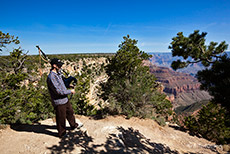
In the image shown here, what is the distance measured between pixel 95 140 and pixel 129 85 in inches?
143

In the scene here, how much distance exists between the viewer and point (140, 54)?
7.29 meters

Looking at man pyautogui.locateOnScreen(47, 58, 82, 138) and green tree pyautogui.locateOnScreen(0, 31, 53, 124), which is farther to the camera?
green tree pyautogui.locateOnScreen(0, 31, 53, 124)

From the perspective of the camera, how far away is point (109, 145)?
3.84 meters

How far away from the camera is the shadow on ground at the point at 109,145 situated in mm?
3242

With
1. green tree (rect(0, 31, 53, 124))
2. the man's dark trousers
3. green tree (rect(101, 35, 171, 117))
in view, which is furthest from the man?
green tree (rect(101, 35, 171, 117))

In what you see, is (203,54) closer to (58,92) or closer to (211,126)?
(58,92)

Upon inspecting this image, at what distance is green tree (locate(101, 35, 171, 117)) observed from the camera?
22.6 feet

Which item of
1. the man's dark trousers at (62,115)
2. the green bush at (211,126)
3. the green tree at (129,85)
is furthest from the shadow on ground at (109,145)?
the green bush at (211,126)

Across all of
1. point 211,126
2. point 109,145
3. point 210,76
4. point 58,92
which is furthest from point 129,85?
point 211,126

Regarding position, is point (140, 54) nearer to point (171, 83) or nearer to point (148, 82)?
point (148, 82)

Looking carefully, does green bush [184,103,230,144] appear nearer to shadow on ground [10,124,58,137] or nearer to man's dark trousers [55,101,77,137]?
man's dark trousers [55,101,77,137]

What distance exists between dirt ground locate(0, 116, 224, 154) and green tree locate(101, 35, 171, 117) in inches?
36.6

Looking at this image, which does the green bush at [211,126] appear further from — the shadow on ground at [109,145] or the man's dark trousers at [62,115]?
the man's dark trousers at [62,115]

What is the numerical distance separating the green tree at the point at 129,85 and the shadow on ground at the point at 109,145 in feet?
6.35
